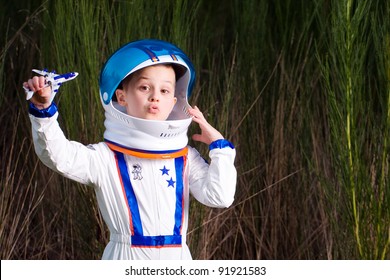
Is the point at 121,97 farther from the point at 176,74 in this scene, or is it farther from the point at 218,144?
the point at 218,144

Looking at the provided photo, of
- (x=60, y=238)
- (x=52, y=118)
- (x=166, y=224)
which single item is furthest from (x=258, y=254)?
(x=52, y=118)

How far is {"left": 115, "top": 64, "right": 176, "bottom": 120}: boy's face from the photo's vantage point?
2.96 m

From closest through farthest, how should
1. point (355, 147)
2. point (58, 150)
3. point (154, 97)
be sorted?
point (58, 150), point (154, 97), point (355, 147)

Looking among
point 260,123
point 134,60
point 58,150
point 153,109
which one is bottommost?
point 260,123

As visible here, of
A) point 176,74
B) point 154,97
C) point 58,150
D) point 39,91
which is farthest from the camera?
point 176,74

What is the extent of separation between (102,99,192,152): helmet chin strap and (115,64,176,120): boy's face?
43 mm

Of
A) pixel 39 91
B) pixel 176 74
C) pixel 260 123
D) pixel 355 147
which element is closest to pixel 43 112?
pixel 39 91

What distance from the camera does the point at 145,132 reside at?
9.68ft

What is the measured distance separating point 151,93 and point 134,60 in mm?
108


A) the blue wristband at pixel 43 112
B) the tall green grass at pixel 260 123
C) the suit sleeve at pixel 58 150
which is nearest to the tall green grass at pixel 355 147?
the tall green grass at pixel 260 123

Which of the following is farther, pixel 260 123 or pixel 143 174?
pixel 260 123

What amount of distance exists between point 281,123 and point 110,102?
1556 mm

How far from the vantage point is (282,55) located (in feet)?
15.3

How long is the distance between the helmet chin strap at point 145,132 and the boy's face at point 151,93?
4cm
